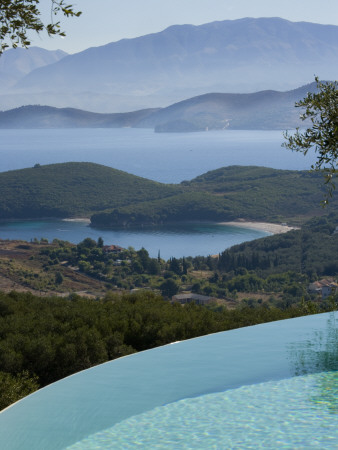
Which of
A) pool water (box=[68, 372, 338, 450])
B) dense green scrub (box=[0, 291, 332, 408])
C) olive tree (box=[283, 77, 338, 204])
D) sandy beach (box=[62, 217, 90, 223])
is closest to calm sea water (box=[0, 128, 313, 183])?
sandy beach (box=[62, 217, 90, 223])

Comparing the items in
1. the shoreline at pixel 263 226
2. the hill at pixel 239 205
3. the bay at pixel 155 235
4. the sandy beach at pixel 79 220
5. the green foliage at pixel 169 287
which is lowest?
the green foliage at pixel 169 287

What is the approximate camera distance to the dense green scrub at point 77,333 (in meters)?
6.47

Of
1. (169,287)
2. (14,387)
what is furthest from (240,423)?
(169,287)

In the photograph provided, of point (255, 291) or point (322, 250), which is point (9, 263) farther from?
point (322, 250)

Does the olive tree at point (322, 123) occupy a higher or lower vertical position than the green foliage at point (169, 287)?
higher

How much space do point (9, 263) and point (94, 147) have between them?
5567 inches

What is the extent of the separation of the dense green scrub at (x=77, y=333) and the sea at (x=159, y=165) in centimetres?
5692

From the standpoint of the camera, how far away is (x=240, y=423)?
4293mm

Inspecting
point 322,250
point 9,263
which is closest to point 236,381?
point 9,263

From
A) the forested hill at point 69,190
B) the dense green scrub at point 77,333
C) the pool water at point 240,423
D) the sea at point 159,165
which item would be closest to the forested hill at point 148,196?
the forested hill at point 69,190

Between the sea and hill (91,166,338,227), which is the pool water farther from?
hill (91,166,338,227)

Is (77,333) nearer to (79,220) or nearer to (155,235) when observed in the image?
(155,235)

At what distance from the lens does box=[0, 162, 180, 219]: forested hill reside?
8894 centimetres

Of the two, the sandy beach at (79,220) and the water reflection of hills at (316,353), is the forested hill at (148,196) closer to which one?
the sandy beach at (79,220)
